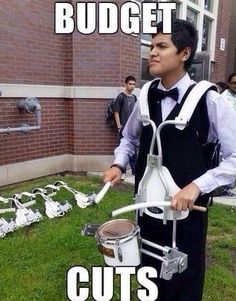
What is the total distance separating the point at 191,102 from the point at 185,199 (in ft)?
1.54

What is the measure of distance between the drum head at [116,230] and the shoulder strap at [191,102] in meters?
0.60

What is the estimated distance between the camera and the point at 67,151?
24.2ft

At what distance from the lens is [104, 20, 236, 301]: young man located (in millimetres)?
1930

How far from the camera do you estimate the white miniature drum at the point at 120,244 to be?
1.98m

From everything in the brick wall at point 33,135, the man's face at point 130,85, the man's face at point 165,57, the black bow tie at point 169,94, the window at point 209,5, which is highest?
the window at point 209,5

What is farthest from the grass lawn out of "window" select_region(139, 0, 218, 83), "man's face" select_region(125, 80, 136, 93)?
"window" select_region(139, 0, 218, 83)

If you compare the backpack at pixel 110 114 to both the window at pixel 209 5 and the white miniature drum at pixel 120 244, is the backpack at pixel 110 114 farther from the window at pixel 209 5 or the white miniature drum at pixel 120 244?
the window at pixel 209 5

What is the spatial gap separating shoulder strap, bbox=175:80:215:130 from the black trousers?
0.54 m

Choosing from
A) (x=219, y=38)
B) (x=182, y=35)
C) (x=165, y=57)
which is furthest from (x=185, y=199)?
(x=219, y=38)

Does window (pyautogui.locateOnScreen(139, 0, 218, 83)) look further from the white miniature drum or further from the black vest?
the white miniature drum

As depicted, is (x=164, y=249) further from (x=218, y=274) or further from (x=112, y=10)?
(x=112, y=10)

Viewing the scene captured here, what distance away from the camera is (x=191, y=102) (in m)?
1.91

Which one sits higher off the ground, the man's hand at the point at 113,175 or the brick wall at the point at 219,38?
the brick wall at the point at 219,38

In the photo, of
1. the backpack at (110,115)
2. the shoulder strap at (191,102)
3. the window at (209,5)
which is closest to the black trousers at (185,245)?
the shoulder strap at (191,102)
